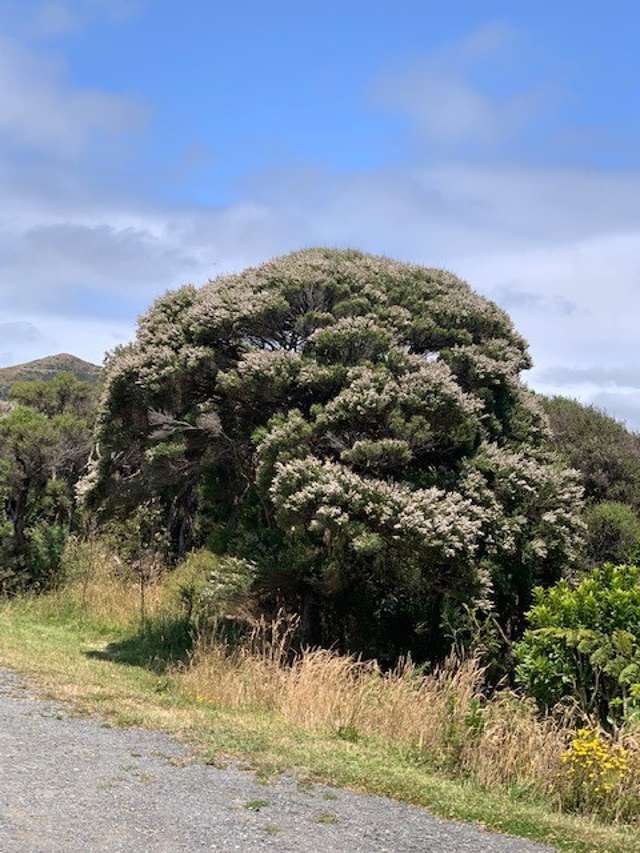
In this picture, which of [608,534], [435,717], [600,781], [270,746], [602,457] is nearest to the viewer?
[600,781]

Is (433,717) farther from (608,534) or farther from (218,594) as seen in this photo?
(608,534)

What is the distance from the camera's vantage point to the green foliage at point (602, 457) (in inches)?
690

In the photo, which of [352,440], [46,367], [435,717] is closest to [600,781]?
[435,717]

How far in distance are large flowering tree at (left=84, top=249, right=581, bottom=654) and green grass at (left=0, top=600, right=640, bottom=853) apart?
7.07ft

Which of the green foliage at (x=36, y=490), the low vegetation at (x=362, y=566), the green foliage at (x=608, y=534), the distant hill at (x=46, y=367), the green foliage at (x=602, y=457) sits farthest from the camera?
the distant hill at (x=46, y=367)

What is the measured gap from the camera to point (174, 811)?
16.4 ft

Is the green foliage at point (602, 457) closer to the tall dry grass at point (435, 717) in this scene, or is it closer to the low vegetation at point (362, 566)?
the low vegetation at point (362, 566)

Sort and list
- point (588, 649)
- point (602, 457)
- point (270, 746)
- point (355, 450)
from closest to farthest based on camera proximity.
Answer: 1. point (270, 746)
2. point (588, 649)
3. point (355, 450)
4. point (602, 457)

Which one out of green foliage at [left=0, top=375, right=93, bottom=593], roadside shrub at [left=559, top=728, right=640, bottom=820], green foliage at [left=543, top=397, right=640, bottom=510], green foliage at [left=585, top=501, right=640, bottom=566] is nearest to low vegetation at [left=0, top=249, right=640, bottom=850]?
roadside shrub at [left=559, top=728, right=640, bottom=820]

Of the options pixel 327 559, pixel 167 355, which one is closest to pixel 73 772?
pixel 327 559

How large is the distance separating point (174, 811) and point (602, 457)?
14236 millimetres

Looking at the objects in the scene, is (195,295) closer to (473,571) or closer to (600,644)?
(473,571)

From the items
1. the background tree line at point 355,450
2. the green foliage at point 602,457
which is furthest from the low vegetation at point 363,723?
the green foliage at point 602,457

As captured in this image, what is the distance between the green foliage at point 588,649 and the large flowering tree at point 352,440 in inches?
65.3
